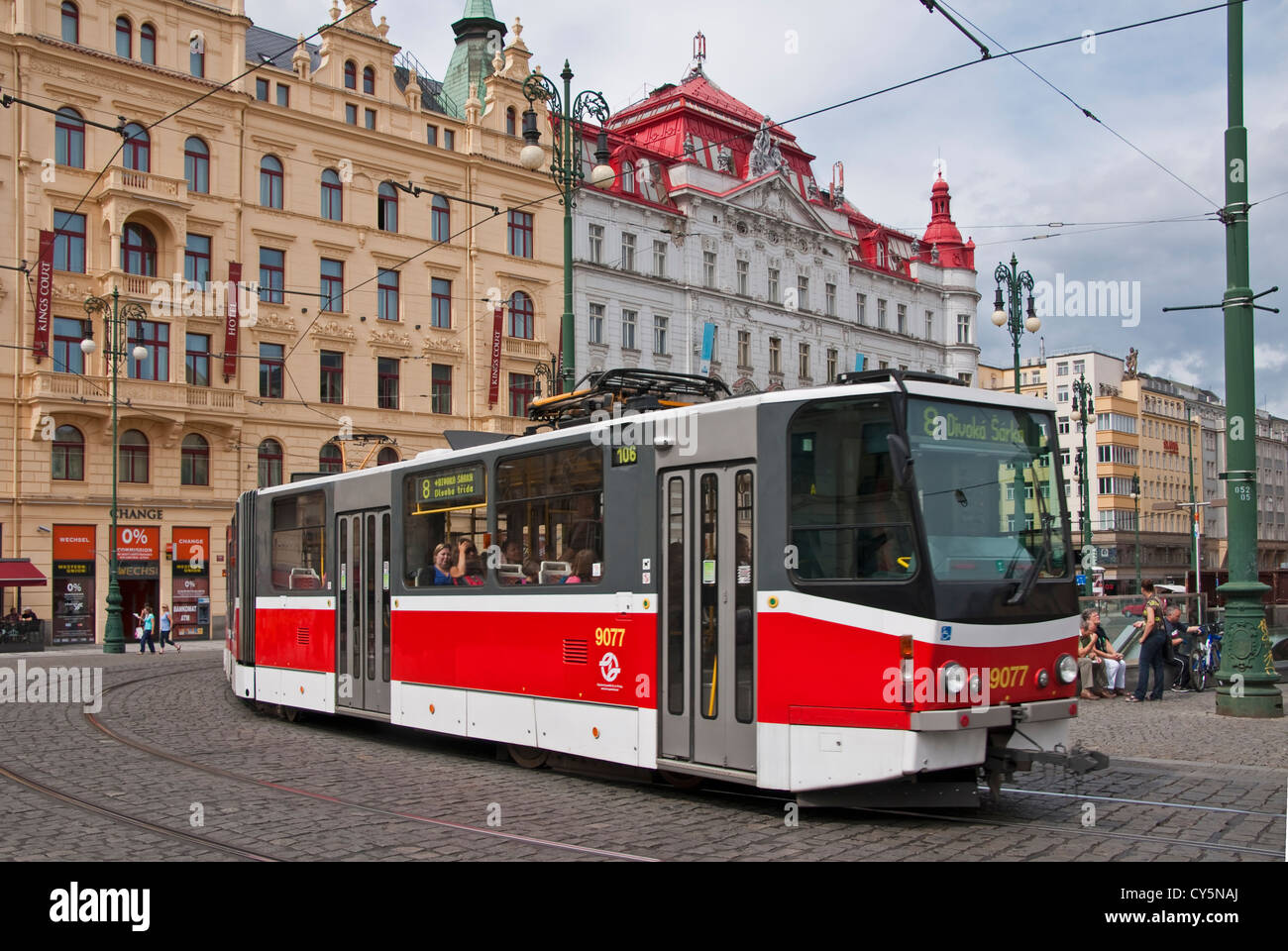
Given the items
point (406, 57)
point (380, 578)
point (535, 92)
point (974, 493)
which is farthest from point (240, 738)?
point (406, 57)

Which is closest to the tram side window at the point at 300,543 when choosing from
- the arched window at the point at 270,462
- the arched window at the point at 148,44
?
the arched window at the point at 270,462

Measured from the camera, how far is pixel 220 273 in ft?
133

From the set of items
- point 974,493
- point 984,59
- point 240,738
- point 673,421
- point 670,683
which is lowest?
point 240,738

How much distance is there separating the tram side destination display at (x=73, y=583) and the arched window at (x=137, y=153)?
11.3 m

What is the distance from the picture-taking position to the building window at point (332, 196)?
143 feet

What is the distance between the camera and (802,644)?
27.8ft

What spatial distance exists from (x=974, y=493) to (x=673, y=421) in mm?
2311

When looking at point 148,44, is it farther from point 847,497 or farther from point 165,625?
point 847,497

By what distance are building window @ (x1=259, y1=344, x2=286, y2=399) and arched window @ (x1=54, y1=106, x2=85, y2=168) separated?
7924 mm

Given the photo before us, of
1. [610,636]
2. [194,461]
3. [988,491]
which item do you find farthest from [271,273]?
[988,491]

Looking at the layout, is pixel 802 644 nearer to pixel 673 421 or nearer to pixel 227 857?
pixel 673 421

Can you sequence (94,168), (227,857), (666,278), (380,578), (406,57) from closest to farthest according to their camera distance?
(227,857) → (380,578) → (94,168) → (406,57) → (666,278)

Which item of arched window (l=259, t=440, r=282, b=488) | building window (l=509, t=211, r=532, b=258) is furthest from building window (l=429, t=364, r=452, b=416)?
arched window (l=259, t=440, r=282, b=488)

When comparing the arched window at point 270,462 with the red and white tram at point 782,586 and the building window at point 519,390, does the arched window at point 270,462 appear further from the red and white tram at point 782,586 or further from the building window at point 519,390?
the red and white tram at point 782,586
